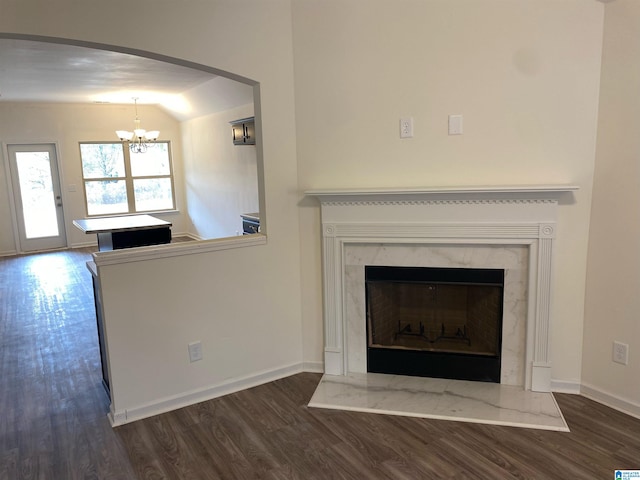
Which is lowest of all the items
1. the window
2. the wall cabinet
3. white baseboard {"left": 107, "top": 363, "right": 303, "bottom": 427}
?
white baseboard {"left": 107, "top": 363, "right": 303, "bottom": 427}

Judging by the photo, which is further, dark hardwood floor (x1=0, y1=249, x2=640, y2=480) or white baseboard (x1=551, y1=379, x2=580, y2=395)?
white baseboard (x1=551, y1=379, x2=580, y2=395)

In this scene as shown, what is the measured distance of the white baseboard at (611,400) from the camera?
2643 mm

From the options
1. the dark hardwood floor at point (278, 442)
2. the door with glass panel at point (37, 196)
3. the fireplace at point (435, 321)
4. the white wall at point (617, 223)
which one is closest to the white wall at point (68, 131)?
the door with glass panel at point (37, 196)

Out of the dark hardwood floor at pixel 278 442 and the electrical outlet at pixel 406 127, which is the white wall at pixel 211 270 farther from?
the electrical outlet at pixel 406 127

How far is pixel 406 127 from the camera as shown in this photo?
294cm

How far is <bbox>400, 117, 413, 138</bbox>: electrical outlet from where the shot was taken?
2934 mm

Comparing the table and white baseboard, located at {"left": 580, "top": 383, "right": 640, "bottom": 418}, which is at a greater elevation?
the table

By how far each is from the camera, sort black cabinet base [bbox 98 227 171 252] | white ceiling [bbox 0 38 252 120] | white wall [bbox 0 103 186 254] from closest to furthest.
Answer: white ceiling [bbox 0 38 252 120] < black cabinet base [bbox 98 227 171 252] < white wall [bbox 0 103 186 254]

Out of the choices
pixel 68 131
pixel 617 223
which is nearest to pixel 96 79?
pixel 68 131

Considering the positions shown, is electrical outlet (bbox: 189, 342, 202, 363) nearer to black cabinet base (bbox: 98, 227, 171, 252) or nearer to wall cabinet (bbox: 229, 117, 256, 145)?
black cabinet base (bbox: 98, 227, 171, 252)

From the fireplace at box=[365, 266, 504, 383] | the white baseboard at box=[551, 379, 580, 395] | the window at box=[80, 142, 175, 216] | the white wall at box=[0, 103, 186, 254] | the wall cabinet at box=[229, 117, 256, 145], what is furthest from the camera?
the window at box=[80, 142, 175, 216]

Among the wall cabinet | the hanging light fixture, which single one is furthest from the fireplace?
the hanging light fixture

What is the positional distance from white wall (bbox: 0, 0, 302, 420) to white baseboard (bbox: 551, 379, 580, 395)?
1.68 meters

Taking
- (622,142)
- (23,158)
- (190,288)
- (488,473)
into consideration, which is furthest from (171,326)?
(23,158)
